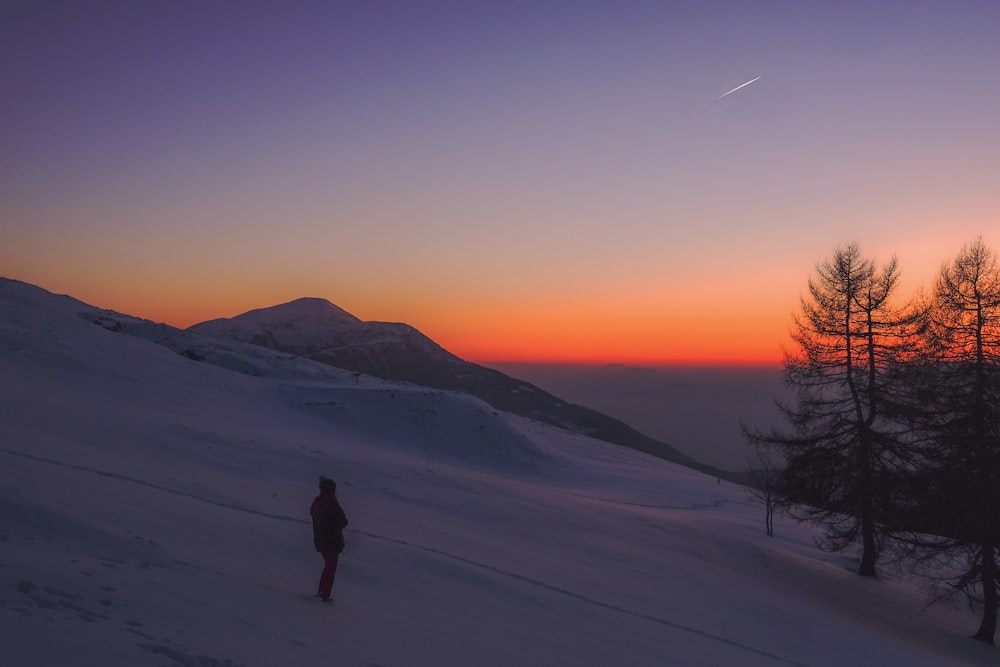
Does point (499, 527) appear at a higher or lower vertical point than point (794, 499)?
lower

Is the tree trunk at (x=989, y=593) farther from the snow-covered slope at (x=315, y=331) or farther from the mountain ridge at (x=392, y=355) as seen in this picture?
the snow-covered slope at (x=315, y=331)

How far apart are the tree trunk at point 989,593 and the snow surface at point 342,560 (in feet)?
2.14

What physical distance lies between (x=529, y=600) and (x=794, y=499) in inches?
440

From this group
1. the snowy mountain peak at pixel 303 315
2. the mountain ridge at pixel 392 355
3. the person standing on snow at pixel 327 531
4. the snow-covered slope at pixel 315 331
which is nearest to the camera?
the person standing on snow at pixel 327 531

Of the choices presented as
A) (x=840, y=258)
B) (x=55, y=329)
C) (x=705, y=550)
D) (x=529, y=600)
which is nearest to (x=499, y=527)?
(x=529, y=600)

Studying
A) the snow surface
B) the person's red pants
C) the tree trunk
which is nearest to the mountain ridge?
the snow surface

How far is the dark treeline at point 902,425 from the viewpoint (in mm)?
15242

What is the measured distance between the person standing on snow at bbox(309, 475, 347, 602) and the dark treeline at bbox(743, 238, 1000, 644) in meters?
14.8

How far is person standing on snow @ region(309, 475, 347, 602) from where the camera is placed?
8148 millimetres

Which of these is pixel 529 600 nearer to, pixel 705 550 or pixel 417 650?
pixel 417 650

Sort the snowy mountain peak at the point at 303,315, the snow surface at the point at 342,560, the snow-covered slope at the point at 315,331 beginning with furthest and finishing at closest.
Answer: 1. the snowy mountain peak at the point at 303,315
2. the snow-covered slope at the point at 315,331
3. the snow surface at the point at 342,560

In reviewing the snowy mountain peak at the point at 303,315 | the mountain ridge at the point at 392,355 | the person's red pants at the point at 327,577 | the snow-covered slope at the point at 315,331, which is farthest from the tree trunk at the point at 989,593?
the snowy mountain peak at the point at 303,315

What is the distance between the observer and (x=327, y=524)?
8148mm

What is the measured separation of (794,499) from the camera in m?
18.2
